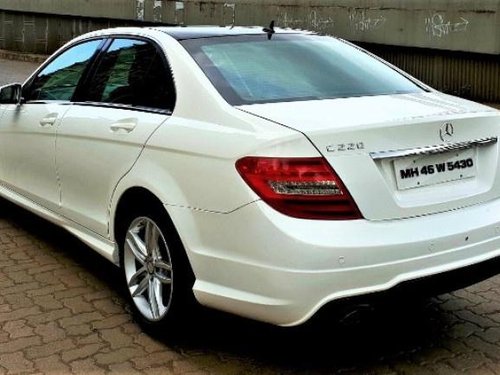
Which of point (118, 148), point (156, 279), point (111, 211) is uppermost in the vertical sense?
point (118, 148)

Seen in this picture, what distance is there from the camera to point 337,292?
2.96m

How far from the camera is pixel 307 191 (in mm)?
3008

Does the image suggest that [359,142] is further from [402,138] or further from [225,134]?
[225,134]

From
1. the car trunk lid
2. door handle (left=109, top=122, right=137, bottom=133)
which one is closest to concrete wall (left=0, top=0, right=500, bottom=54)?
the car trunk lid

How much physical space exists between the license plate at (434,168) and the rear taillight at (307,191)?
0.29 meters

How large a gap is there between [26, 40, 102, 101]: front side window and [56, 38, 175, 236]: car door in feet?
0.64

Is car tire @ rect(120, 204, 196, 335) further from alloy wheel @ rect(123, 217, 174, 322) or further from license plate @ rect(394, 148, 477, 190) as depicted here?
license plate @ rect(394, 148, 477, 190)

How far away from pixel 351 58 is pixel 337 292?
179 cm

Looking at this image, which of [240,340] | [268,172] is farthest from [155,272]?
[268,172]

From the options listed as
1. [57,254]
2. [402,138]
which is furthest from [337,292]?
[57,254]

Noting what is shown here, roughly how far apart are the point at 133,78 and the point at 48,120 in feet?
2.94

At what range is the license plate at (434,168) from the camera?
316 centimetres

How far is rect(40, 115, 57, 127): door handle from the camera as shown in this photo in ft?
15.5

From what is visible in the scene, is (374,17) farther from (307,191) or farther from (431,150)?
(307,191)
